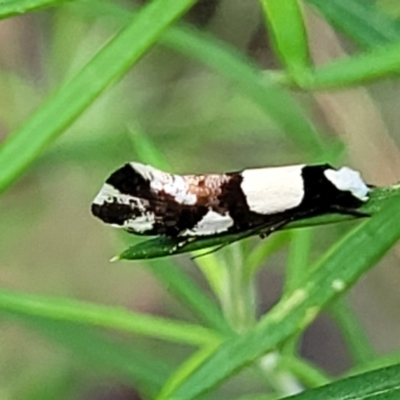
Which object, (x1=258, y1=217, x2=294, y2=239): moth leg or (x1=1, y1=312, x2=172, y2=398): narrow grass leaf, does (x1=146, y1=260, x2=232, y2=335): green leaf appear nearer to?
(x1=1, y1=312, x2=172, y2=398): narrow grass leaf

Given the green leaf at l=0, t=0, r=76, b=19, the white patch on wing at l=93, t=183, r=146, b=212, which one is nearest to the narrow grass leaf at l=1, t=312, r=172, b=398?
the white patch on wing at l=93, t=183, r=146, b=212

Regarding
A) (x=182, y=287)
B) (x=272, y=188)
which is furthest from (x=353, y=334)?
(x=272, y=188)

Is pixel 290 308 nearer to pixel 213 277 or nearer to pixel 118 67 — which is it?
pixel 118 67

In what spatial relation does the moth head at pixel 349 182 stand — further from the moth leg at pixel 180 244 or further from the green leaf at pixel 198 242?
the moth leg at pixel 180 244

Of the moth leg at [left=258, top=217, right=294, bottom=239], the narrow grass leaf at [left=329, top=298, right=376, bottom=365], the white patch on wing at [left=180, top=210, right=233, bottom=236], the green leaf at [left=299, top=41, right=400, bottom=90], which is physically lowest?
the narrow grass leaf at [left=329, top=298, right=376, bottom=365]

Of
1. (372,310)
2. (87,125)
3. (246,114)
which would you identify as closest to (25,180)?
(87,125)

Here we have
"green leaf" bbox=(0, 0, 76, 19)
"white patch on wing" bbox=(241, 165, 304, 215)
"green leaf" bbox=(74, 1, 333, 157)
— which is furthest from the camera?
"green leaf" bbox=(74, 1, 333, 157)

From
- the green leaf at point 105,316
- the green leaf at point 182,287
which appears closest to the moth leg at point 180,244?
the green leaf at point 105,316
